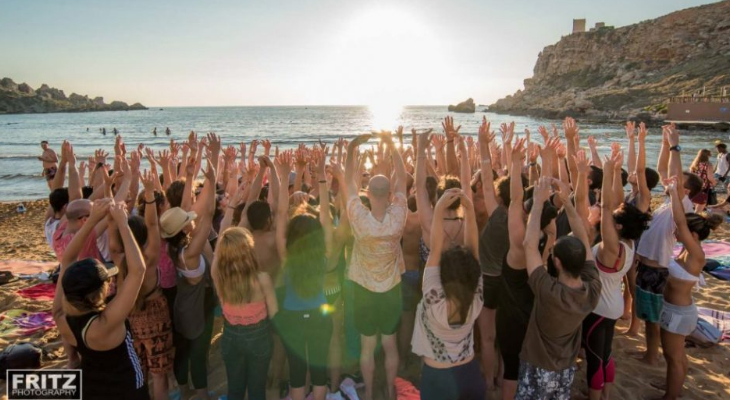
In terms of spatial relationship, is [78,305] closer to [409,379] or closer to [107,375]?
[107,375]

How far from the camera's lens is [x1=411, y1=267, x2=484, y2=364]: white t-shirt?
9.52 ft

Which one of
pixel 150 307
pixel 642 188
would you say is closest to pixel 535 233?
pixel 642 188

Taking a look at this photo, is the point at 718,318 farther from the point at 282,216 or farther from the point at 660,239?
the point at 282,216

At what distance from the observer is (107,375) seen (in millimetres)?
2797

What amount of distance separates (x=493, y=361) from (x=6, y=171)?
3065cm

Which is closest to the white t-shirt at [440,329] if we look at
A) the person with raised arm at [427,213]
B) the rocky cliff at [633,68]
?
the person with raised arm at [427,213]

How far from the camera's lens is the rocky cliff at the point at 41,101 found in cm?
12059

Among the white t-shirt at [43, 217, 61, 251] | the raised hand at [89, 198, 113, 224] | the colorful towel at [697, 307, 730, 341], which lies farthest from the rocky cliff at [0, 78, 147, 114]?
the colorful towel at [697, 307, 730, 341]

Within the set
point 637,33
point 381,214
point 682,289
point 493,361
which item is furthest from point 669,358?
point 637,33

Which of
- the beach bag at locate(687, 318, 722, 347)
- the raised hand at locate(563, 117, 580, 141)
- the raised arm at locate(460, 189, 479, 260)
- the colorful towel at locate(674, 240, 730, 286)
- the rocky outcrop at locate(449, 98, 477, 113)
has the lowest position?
the beach bag at locate(687, 318, 722, 347)

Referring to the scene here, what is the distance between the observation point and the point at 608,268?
3699 millimetres

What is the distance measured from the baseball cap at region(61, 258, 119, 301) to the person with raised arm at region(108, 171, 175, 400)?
33.6 inches

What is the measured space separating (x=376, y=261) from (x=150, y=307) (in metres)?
2.12

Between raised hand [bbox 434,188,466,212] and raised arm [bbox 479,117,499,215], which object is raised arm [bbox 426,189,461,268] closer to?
raised hand [bbox 434,188,466,212]
